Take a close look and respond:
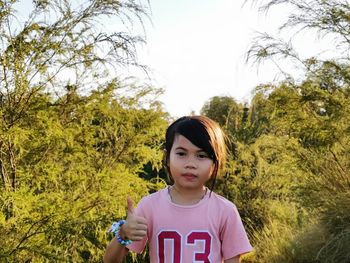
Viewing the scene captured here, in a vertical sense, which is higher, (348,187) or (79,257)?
(348,187)

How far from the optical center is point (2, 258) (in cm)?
339

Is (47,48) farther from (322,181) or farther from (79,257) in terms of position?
(322,181)

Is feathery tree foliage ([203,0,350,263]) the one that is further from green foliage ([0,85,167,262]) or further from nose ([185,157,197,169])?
nose ([185,157,197,169])

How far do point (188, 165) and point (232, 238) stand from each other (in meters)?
0.24

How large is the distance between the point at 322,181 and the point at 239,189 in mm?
4031

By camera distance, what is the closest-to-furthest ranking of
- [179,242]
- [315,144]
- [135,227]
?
[135,227] < [179,242] < [315,144]

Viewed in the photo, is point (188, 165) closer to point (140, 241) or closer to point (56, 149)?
point (140, 241)

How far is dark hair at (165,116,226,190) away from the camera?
1.58 meters

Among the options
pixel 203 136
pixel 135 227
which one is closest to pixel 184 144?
pixel 203 136

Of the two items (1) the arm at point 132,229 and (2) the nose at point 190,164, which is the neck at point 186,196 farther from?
(1) the arm at point 132,229

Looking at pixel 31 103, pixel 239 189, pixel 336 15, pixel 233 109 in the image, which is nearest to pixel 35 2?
pixel 31 103

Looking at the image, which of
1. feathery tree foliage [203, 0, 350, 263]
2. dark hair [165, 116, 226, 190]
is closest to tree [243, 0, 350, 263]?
feathery tree foliage [203, 0, 350, 263]

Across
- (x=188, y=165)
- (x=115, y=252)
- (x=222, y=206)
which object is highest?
(x=188, y=165)

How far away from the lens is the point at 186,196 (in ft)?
5.28
